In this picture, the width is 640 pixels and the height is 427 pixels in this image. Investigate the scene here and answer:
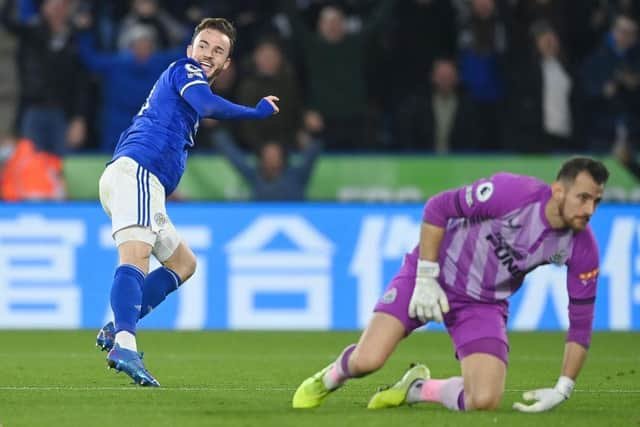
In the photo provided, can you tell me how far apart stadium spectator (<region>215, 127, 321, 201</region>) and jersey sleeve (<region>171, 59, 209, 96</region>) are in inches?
232

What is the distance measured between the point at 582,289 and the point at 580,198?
448 mm

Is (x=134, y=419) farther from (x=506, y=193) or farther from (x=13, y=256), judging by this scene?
(x=13, y=256)

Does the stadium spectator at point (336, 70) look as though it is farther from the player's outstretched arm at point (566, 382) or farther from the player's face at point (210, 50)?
the player's outstretched arm at point (566, 382)

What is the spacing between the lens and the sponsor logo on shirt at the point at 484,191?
6820 millimetres

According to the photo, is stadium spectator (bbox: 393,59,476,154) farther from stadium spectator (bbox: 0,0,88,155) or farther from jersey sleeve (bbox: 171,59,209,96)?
jersey sleeve (bbox: 171,59,209,96)

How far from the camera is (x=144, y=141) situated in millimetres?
8062

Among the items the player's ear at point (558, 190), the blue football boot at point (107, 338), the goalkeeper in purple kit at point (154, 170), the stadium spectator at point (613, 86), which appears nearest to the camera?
the player's ear at point (558, 190)

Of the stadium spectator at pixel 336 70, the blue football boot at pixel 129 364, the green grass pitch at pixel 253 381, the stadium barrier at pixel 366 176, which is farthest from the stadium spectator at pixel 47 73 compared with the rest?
the blue football boot at pixel 129 364

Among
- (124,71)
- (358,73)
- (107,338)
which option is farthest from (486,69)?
(107,338)

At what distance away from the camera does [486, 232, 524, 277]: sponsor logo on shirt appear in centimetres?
702

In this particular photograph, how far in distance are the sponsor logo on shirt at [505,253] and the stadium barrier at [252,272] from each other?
5688 mm

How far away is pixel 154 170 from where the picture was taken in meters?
8.05

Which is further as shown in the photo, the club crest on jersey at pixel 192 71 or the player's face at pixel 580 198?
the club crest on jersey at pixel 192 71

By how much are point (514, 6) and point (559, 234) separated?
8.57 metres
